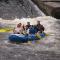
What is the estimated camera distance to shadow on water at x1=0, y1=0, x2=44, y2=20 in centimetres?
3130

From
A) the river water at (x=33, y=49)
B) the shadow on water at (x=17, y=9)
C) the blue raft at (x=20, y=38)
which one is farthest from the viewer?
the shadow on water at (x=17, y=9)

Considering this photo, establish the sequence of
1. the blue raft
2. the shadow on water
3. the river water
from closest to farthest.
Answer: the river water → the blue raft → the shadow on water

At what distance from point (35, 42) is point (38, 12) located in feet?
39.5

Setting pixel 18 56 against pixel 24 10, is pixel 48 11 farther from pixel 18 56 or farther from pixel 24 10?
pixel 18 56

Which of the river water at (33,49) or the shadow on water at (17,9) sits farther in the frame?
the shadow on water at (17,9)

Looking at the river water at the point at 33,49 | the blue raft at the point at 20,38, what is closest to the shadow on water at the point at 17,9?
the river water at the point at 33,49

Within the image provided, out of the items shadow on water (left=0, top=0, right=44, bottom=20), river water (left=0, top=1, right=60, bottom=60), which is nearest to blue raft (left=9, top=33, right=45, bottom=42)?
river water (left=0, top=1, right=60, bottom=60)

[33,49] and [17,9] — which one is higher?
[33,49]

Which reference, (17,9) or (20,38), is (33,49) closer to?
(20,38)

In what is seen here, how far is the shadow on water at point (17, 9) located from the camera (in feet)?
103

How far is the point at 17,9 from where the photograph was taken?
3416 centimetres

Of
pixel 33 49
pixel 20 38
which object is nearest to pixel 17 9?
pixel 20 38

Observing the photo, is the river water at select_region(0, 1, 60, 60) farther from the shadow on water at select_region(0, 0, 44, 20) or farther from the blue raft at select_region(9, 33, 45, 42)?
the shadow on water at select_region(0, 0, 44, 20)

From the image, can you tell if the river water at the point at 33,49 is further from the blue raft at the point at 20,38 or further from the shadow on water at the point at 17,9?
the shadow on water at the point at 17,9
